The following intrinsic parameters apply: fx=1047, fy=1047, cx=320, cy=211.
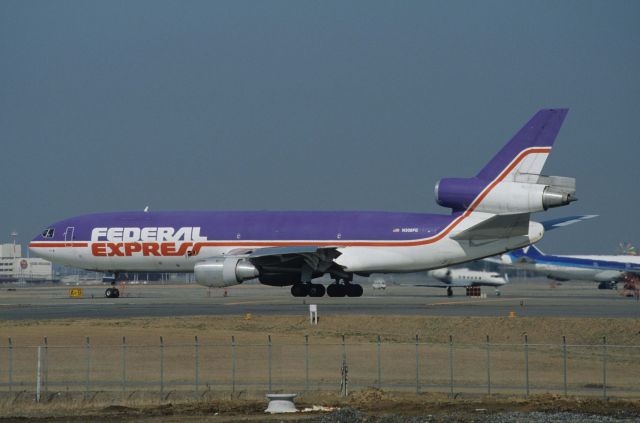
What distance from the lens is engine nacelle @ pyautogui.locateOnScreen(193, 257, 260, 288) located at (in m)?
54.5

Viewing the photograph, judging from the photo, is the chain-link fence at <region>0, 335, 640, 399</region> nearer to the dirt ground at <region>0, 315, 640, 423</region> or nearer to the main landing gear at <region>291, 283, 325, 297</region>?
the dirt ground at <region>0, 315, 640, 423</region>

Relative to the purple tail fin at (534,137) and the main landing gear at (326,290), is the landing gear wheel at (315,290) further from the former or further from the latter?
the purple tail fin at (534,137)

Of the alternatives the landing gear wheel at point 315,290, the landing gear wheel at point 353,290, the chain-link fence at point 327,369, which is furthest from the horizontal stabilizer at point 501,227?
the chain-link fence at point 327,369

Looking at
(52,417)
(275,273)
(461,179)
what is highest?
(461,179)

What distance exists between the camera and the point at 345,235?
5625 cm

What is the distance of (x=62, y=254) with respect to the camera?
62.6 m

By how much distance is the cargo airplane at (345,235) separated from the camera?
53875 mm

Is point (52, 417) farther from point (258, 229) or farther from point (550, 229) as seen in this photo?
point (550, 229)

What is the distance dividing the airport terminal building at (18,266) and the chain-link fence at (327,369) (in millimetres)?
149649

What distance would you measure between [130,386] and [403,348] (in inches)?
405

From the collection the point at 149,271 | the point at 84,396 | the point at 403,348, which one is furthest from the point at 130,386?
the point at 149,271

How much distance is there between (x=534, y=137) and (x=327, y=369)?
85.8 ft

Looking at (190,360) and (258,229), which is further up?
(258,229)

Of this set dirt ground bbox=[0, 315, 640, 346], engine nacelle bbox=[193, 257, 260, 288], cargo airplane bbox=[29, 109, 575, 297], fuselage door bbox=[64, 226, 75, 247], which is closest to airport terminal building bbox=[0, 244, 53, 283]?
fuselage door bbox=[64, 226, 75, 247]
